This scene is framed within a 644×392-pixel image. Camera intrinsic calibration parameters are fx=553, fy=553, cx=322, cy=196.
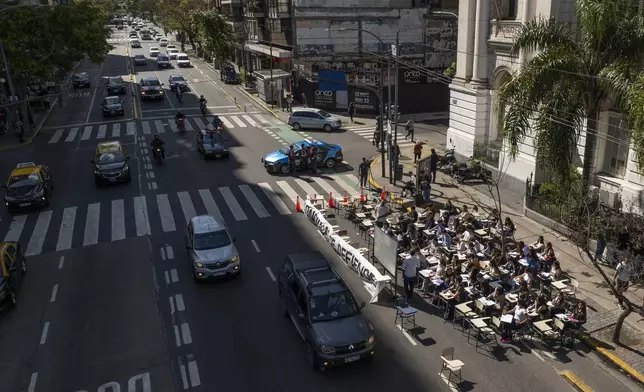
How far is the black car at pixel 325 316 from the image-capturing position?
45.1ft

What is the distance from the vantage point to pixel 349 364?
47.1 feet

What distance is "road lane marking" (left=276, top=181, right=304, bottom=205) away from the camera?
28.0 m

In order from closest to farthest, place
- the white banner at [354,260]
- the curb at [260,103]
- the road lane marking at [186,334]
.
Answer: the road lane marking at [186,334], the white banner at [354,260], the curb at [260,103]

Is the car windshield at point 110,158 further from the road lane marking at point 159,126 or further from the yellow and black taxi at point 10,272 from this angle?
the road lane marking at point 159,126

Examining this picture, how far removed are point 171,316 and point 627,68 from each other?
16707mm

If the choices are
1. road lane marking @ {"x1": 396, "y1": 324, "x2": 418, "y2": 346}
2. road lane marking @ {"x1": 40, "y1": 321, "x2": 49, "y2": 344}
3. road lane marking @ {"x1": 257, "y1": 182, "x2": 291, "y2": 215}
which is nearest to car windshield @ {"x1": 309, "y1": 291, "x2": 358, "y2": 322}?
road lane marking @ {"x1": 396, "y1": 324, "x2": 418, "y2": 346}

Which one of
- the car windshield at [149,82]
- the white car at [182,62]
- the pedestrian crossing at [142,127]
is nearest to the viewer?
the pedestrian crossing at [142,127]

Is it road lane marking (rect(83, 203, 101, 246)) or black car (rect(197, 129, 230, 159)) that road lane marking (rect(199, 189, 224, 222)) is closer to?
road lane marking (rect(83, 203, 101, 246))

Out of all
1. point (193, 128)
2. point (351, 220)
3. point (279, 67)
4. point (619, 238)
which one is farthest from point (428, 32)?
point (619, 238)

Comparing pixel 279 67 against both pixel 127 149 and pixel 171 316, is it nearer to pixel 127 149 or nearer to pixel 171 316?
pixel 127 149

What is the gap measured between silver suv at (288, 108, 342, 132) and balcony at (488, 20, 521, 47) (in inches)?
644

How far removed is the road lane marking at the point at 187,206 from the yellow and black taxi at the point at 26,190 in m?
6.46

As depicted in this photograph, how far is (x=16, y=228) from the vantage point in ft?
81.9

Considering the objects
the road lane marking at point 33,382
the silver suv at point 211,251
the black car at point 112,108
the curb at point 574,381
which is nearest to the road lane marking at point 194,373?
the road lane marking at point 33,382
